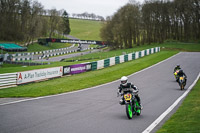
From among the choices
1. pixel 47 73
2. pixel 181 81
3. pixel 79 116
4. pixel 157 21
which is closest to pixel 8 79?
pixel 47 73

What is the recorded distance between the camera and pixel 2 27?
88.9 m

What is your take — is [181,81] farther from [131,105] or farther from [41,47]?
[41,47]

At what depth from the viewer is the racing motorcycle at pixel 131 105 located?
36.4ft

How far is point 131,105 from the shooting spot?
37.1 ft

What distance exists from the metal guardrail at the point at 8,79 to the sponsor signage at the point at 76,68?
25.2ft

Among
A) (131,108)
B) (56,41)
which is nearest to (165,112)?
(131,108)

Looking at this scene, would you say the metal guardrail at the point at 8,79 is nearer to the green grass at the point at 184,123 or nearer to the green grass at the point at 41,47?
the green grass at the point at 184,123

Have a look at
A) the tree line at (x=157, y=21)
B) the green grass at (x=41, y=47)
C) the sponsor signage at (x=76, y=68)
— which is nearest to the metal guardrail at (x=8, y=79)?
the sponsor signage at (x=76, y=68)

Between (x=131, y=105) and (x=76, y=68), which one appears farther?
(x=76, y=68)

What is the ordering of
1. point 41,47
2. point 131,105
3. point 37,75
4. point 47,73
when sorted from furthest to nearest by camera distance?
point 41,47 → point 47,73 → point 37,75 → point 131,105

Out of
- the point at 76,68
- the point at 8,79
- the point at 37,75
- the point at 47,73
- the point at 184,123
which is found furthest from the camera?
the point at 76,68

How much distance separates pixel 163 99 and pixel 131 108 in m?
5.74

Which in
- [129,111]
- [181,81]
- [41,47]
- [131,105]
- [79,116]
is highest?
[41,47]

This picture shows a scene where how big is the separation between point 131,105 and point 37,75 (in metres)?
16.0
